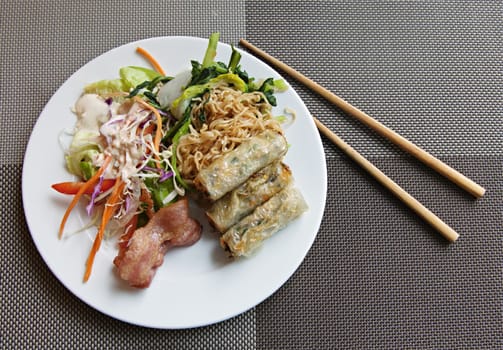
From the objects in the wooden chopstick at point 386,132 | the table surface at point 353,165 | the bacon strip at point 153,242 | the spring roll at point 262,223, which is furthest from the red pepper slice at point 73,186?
the wooden chopstick at point 386,132

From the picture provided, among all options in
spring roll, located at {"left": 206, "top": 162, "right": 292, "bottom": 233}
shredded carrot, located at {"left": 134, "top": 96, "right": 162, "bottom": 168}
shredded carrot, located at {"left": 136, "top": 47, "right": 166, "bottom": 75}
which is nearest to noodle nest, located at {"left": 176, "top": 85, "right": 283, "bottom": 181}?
shredded carrot, located at {"left": 134, "top": 96, "right": 162, "bottom": 168}

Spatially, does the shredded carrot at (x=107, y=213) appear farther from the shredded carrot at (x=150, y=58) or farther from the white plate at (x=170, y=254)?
the shredded carrot at (x=150, y=58)

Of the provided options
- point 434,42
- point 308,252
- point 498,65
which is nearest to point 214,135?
point 308,252

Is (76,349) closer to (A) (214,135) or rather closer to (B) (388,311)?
(A) (214,135)

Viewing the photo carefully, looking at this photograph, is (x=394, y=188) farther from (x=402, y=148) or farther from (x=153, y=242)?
(x=153, y=242)

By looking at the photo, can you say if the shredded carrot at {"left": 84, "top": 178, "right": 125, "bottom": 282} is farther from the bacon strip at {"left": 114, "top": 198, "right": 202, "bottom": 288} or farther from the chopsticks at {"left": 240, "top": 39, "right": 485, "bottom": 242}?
the chopsticks at {"left": 240, "top": 39, "right": 485, "bottom": 242}

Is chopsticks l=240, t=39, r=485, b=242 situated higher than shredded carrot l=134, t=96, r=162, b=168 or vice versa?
shredded carrot l=134, t=96, r=162, b=168
